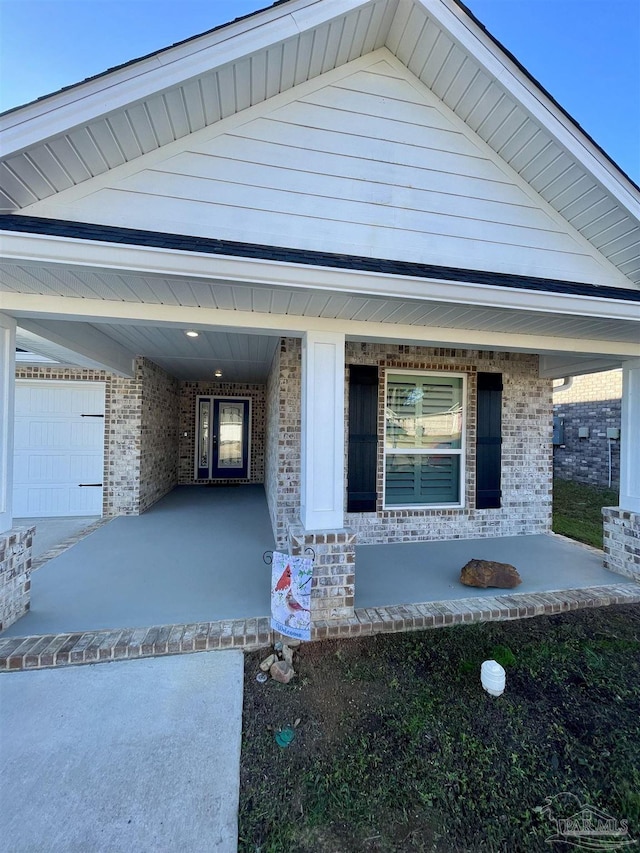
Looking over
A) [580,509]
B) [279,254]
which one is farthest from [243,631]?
[580,509]

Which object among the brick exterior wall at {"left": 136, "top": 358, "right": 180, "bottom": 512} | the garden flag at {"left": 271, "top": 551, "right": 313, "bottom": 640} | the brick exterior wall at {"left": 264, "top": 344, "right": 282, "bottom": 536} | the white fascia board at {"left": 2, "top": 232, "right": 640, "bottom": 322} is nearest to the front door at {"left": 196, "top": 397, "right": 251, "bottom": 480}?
the brick exterior wall at {"left": 136, "top": 358, "right": 180, "bottom": 512}

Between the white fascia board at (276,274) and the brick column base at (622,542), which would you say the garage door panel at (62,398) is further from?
the brick column base at (622,542)

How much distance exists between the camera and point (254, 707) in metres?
2.20

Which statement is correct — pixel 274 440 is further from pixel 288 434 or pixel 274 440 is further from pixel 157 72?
pixel 157 72

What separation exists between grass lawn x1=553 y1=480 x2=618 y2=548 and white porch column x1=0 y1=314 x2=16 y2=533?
687 centimetres


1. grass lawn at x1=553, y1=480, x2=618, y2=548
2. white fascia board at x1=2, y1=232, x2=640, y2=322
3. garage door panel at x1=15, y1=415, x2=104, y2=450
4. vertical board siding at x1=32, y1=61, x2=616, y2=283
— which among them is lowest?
grass lawn at x1=553, y1=480, x2=618, y2=548

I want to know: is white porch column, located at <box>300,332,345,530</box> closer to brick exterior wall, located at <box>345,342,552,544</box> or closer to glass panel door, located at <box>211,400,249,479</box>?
brick exterior wall, located at <box>345,342,552,544</box>

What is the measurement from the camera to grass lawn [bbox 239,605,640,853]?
1586mm

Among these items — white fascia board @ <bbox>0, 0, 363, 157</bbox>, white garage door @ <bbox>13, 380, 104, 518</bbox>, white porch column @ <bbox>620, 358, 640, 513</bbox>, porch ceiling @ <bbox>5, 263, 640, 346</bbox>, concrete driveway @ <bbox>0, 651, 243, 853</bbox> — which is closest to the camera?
concrete driveway @ <bbox>0, 651, 243, 853</bbox>

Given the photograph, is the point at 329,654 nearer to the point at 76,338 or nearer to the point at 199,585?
the point at 199,585

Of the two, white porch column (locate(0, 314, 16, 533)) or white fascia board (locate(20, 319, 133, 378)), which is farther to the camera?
white fascia board (locate(20, 319, 133, 378))

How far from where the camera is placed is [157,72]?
237 centimetres

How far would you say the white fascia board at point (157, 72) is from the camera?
222 cm

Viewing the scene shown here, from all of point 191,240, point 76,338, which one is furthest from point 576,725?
point 76,338
